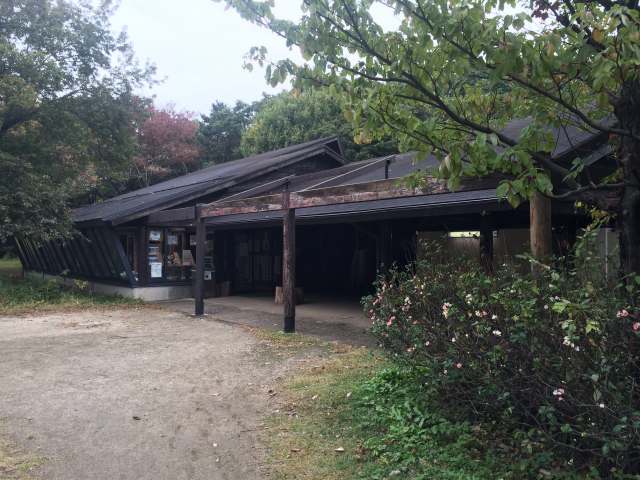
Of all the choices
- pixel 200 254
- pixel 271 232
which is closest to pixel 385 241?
pixel 200 254

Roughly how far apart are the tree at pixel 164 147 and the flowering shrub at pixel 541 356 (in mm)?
27076

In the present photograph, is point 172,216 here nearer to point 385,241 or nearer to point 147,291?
point 147,291

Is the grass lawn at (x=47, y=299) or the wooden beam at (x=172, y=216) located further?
the grass lawn at (x=47, y=299)

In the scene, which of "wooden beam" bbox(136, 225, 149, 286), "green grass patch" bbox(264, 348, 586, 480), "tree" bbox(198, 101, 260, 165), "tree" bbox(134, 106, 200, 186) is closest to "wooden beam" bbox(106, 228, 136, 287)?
"wooden beam" bbox(136, 225, 149, 286)

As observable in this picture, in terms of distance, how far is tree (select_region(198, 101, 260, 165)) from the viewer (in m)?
35.8

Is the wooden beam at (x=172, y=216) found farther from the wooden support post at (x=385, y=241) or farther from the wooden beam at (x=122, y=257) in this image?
the wooden support post at (x=385, y=241)

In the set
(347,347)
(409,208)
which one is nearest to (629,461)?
(347,347)

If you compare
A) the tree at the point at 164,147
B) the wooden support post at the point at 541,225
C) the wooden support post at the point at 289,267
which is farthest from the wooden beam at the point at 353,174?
the tree at the point at 164,147

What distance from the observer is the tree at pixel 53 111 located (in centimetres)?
1576

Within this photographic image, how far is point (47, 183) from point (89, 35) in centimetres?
551

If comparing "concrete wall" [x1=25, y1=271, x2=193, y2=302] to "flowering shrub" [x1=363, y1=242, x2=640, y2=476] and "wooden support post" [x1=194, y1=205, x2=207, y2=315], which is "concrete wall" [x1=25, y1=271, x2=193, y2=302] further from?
"flowering shrub" [x1=363, y1=242, x2=640, y2=476]

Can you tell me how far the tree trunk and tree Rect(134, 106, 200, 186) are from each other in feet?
91.0

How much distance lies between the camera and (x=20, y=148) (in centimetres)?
1892

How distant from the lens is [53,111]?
61.5 ft
